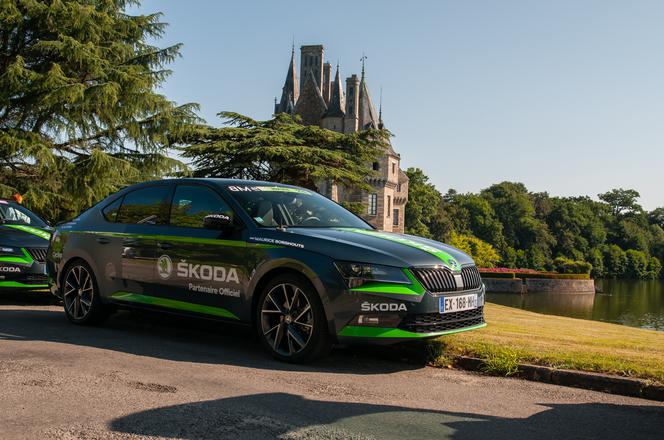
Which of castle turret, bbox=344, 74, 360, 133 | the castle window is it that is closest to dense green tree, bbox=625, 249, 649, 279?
the castle window

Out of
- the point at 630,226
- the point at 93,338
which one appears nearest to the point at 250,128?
Answer: the point at 93,338

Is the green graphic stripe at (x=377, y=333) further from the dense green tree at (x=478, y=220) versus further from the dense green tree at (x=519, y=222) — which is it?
the dense green tree at (x=519, y=222)

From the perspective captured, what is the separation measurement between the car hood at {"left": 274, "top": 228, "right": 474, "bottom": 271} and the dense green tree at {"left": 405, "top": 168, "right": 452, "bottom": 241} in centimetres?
8015

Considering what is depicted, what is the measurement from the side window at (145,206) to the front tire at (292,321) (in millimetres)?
1831

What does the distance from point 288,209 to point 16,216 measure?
6357mm

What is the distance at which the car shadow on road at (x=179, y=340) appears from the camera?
6129 millimetres

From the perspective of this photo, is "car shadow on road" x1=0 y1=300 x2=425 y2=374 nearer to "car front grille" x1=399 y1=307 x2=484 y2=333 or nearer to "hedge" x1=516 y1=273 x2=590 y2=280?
"car front grille" x1=399 y1=307 x2=484 y2=333

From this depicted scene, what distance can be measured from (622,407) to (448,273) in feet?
5.84

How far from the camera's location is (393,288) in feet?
18.8

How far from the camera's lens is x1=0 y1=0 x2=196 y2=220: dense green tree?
875 inches

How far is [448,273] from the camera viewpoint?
6039 millimetres

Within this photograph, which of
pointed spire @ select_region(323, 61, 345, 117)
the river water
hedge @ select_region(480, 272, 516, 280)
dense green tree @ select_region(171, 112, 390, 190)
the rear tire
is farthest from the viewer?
hedge @ select_region(480, 272, 516, 280)

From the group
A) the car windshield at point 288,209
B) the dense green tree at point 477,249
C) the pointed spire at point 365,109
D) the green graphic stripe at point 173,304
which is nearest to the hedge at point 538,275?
the dense green tree at point 477,249

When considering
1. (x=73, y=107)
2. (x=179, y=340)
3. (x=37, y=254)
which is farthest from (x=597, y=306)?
(x=179, y=340)
